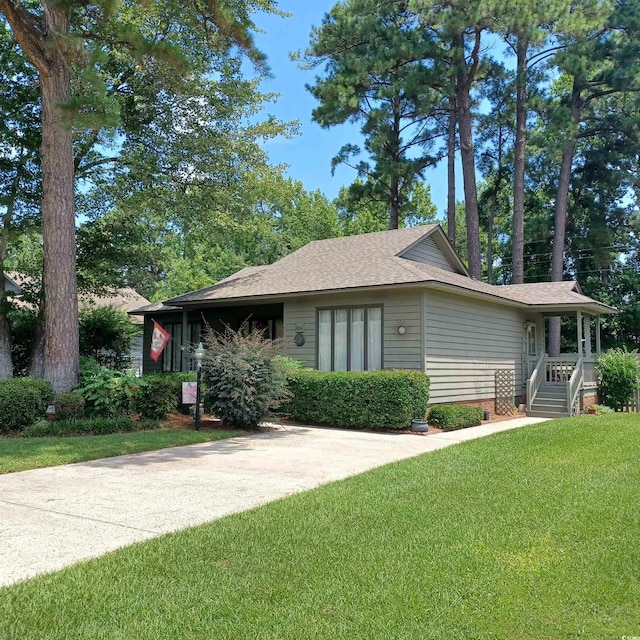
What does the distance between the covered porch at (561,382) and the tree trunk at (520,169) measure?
22.7 ft

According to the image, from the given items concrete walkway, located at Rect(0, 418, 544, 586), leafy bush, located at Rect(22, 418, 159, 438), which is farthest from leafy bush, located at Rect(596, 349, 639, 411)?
leafy bush, located at Rect(22, 418, 159, 438)

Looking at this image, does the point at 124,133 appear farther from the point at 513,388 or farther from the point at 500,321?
the point at 513,388

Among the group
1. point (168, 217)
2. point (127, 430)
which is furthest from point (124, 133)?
point (127, 430)

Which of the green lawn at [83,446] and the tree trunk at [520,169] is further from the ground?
the tree trunk at [520,169]

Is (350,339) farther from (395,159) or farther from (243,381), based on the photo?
(395,159)

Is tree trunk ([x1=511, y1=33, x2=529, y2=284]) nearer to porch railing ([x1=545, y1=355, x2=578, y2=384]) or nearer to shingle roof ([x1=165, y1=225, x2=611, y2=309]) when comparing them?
shingle roof ([x1=165, y1=225, x2=611, y2=309])

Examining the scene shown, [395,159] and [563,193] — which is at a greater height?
[395,159]

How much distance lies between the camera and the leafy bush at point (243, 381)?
10.8m

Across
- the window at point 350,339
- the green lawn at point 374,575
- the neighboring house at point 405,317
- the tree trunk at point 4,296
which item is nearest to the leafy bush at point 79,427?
the neighboring house at point 405,317

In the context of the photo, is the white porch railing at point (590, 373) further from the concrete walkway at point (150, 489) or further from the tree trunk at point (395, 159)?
the tree trunk at point (395, 159)

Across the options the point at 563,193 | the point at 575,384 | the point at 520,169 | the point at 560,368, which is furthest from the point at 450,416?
the point at 563,193

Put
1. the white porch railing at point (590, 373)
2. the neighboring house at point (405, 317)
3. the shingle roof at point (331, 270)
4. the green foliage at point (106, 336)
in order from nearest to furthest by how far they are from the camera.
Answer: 1. the neighboring house at point (405, 317)
2. the shingle roof at point (331, 270)
3. the white porch railing at point (590, 373)
4. the green foliage at point (106, 336)

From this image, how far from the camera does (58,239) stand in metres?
11.3

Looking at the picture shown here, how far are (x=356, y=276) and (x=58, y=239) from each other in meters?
6.51
